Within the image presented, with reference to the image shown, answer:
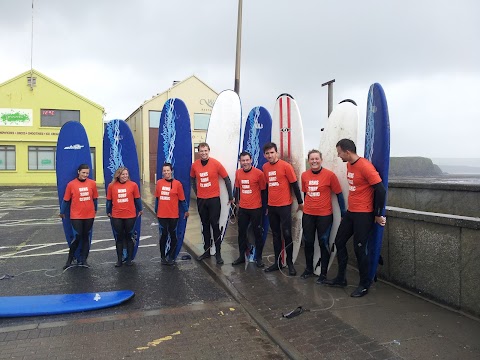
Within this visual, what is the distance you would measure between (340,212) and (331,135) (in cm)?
114

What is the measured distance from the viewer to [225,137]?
6.75 m

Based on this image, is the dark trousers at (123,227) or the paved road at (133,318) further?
the dark trousers at (123,227)

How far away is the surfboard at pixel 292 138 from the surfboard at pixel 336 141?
0.37 meters

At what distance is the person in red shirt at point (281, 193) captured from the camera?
532 centimetres

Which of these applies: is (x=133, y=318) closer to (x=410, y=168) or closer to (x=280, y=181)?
(x=280, y=181)

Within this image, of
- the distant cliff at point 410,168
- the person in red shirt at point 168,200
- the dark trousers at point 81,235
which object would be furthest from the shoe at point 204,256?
the distant cliff at point 410,168

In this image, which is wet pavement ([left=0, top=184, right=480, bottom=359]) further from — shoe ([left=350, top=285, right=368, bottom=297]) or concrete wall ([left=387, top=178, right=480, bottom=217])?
concrete wall ([left=387, top=178, right=480, bottom=217])

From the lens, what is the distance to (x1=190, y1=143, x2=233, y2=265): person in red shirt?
5996mm

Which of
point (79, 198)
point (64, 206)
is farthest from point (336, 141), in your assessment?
point (64, 206)

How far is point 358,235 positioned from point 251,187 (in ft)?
5.64

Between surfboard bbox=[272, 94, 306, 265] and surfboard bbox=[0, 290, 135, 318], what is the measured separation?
2429mm

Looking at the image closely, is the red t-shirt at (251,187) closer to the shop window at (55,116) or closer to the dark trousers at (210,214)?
the dark trousers at (210,214)

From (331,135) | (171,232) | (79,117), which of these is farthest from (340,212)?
(79,117)

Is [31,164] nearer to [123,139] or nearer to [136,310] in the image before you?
[123,139]
